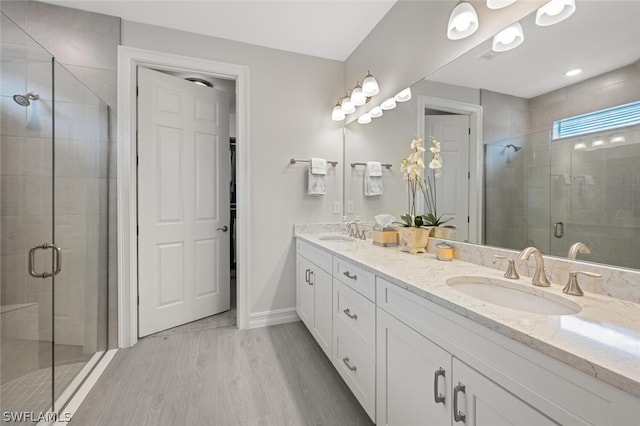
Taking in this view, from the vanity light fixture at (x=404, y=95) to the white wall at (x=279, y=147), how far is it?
913mm

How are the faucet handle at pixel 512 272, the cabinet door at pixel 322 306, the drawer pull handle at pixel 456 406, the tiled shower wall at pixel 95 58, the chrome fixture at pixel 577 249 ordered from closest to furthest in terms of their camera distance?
the drawer pull handle at pixel 456 406 → the chrome fixture at pixel 577 249 → the faucet handle at pixel 512 272 → the cabinet door at pixel 322 306 → the tiled shower wall at pixel 95 58

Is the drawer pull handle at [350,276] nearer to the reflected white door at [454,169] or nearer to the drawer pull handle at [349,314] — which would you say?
the drawer pull handle at [349,314]

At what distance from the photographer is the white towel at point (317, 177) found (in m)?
2.58

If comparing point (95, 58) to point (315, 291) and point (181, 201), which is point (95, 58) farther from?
point (315, 291)

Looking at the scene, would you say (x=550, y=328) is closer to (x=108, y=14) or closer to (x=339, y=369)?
(x=339, y=369)

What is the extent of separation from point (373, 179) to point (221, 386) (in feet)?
6.10

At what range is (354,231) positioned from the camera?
252 centimetres

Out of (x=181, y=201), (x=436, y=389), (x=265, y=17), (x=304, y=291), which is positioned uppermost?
(x=265, y=17)

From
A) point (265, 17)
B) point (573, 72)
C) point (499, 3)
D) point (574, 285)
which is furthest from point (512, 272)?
point (265, 17)

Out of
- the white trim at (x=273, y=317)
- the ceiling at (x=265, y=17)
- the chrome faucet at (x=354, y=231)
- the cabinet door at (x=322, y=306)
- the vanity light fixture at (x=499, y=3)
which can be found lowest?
the white trim at (x=273, y=317)

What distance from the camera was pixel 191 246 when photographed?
254 centimetres

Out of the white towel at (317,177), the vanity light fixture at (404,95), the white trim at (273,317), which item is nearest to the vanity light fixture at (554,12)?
the vanity light fixture at (404,95)

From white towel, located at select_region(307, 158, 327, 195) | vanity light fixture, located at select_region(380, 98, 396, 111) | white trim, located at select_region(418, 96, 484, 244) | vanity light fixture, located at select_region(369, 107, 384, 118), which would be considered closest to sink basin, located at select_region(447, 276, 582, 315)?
white trim, located at select_region(418, 96, 484, 244)

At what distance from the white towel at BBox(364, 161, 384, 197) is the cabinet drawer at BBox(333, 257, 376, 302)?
0.85m
